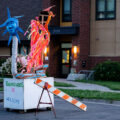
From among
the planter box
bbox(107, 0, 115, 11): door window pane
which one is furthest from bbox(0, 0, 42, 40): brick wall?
the planter box

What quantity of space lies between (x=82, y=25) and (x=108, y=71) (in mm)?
4351

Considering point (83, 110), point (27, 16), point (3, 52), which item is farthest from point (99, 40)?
point (83, 110)

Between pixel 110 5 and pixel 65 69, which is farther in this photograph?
pixel 65 69

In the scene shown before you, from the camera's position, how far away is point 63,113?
40.3ft

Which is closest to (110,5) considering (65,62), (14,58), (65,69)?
(65,62)

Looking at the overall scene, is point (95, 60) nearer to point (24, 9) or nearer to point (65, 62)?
point (65, 62)

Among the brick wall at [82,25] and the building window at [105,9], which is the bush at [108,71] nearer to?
the brick wall at [82,25]

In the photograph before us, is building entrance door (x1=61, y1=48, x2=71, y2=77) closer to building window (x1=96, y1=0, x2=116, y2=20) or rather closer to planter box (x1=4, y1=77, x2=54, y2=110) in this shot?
building window (x1=96, y1=0, x2=116, y2=20)

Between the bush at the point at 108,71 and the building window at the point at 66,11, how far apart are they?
17.9 ft

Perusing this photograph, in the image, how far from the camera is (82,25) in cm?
2903

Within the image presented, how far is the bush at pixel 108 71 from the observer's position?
87.8 feet

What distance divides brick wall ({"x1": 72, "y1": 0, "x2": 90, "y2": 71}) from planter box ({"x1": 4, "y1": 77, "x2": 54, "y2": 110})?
16419 mm

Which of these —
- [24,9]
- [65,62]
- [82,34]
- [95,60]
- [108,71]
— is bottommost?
[108,71]

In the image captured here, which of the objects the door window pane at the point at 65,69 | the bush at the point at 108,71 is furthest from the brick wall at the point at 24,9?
the bush at the point at 108,71
